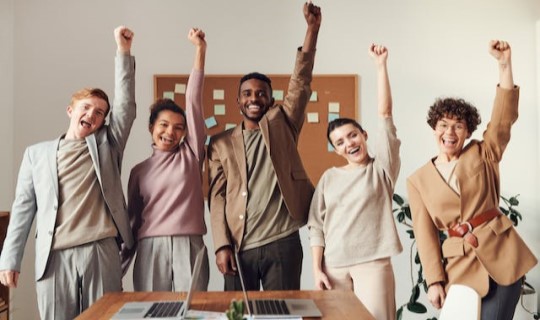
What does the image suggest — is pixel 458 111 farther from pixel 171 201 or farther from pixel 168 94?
pixel 168 94

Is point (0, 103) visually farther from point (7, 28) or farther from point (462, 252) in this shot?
point (462, 252)

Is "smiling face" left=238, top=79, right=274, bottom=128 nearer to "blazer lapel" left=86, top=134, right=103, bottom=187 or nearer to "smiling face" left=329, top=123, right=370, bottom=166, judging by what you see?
"smiling face" left=329, top=123, right=370, bottom=166

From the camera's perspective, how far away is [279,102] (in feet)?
13.1

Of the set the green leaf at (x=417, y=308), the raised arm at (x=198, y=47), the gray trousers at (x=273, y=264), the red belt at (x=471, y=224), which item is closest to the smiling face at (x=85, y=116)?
the raised arm at (x=198, y=47)

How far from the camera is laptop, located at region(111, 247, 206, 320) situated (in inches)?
66.0

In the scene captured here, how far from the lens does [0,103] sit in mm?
3859

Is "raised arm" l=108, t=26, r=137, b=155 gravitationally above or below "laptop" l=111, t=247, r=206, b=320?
above

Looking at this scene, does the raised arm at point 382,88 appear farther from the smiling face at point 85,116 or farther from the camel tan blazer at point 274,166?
the smiling face at point 85,116

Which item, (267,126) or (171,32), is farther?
(171,32)

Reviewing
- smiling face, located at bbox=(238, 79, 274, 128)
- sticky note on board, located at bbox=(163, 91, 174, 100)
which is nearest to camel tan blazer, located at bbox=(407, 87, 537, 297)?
smiling face, located at bbox=(238, 79, 274, 128)

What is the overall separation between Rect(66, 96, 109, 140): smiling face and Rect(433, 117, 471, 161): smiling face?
152 cm

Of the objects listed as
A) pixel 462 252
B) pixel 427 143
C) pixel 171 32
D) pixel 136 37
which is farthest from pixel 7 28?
pixel 462 252

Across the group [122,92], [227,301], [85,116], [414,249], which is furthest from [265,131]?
[414,249]

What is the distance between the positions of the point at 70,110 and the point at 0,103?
64.4 inches
